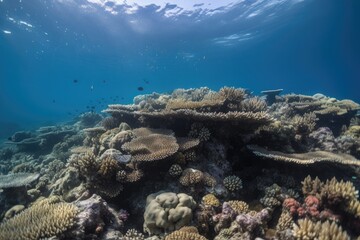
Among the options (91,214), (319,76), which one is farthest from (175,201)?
(319,76)

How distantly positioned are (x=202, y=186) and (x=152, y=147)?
1813mm

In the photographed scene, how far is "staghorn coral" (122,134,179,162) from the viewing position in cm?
678

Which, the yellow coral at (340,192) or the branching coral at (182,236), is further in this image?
the yellow coral at (340,192)

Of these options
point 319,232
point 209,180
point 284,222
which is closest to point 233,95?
point 209,180

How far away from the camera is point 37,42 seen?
4981cm

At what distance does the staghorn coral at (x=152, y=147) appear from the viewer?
22.2 feet

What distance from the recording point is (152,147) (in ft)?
23.9

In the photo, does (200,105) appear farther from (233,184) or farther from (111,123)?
(111,123)

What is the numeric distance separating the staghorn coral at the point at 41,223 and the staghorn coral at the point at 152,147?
2.19 metres

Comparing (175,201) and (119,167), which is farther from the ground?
(119,167)

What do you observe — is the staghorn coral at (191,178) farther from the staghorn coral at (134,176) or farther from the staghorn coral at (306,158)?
the staghorn coral at (306,158)

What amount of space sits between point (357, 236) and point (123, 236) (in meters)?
5.18

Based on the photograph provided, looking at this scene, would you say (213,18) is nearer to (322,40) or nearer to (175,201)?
(175,201)

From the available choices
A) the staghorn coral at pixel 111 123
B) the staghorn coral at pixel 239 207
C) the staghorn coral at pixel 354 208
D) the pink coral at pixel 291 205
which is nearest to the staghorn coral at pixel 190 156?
the staghorn coral at pixel 239 207
